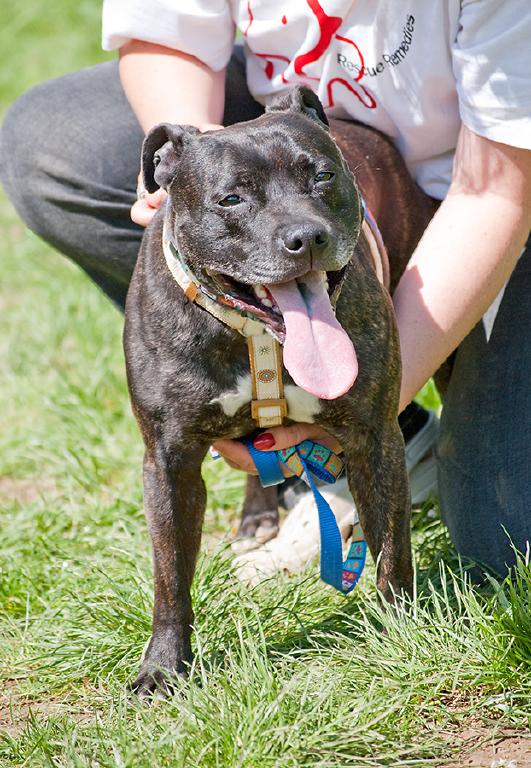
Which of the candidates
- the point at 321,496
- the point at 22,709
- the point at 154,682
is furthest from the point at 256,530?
the point at 22,709

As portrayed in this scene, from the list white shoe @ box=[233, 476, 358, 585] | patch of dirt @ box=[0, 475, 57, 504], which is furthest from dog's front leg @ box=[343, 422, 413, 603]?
patch of dirt @ box=[0, 475, 57, 504]

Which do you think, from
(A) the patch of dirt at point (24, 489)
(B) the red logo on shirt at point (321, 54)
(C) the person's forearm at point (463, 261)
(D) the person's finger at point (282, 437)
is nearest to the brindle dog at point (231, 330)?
(D) the person's finger at point (282, 437)

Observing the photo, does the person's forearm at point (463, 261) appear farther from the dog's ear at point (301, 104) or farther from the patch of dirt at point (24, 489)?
the patch of dirt at point (24, 489)

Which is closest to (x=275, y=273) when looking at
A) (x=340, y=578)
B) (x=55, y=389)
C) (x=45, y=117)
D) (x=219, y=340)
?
(x=219, y=340)

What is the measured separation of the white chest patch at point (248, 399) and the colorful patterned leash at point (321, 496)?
0.84ft

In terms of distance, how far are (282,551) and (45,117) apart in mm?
1824

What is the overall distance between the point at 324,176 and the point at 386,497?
88 centimetres

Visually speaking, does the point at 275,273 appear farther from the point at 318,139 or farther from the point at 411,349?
the point at 411,349

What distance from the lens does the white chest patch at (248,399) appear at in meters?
2.92

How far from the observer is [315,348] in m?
2.69

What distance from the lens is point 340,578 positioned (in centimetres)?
321

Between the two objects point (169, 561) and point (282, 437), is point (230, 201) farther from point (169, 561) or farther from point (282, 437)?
point (169, 561)

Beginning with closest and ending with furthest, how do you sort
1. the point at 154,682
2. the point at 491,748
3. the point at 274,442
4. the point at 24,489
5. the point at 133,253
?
the point at 491,748
the point at 154,682
the point at 274,442
the point at 133,253
the point at 24,489

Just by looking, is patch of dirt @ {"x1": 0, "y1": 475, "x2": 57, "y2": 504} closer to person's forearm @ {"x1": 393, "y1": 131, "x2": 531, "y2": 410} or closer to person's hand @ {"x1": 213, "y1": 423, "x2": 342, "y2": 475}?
person's hand @ {"x1": 213, "y1": 423, "x2": 342, "y2": 475}
